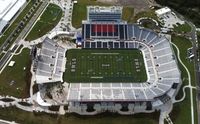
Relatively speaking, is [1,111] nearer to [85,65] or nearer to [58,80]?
[58,80]

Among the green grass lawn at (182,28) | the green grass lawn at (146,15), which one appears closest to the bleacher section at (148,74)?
the green grass lawn at (182,28)

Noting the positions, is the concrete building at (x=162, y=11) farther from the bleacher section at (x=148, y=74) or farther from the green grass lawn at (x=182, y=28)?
the bleacher section at (x=148, y=74)

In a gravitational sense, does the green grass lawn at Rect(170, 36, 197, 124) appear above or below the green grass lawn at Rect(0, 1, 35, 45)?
below

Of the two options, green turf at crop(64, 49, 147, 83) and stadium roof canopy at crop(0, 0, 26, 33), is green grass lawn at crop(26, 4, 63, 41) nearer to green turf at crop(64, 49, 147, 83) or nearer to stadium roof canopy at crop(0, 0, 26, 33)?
stadium roof canopy at crop(0, 0, 26, 33)

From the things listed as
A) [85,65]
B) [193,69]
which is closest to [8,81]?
[85,65]

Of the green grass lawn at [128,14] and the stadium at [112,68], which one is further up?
the green grass lawn at [128,14]

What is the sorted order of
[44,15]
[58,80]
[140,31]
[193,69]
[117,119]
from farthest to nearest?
[44,15] < [140,31] < [193,69] < [58,80] < [117,119]

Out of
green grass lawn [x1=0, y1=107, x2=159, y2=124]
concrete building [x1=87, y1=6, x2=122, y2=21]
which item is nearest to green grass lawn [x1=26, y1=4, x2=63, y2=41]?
concrete building [x1=87, y1=6, x2=122, y2=21]
